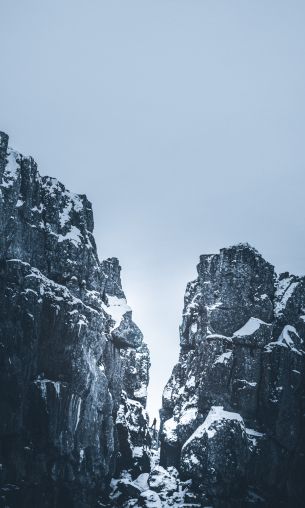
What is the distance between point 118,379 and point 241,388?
18.2 m

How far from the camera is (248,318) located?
6669cm

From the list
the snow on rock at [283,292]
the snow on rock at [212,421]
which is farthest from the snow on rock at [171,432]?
the snow on rock at [283,292]

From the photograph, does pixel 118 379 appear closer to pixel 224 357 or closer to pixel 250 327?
pixel 224 357

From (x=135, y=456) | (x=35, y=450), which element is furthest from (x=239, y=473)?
(x=35, y=450)

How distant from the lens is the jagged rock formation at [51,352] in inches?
1752

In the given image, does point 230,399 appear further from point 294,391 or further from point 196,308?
point 196,308

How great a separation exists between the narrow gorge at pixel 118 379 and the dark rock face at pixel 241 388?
17 centimetres

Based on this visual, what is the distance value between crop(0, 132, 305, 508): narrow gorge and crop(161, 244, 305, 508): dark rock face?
0.17m

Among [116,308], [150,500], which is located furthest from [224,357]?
[150,500]

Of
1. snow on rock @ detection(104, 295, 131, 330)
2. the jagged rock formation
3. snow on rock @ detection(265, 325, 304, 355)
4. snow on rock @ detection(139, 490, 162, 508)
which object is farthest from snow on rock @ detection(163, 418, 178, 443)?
snow on rock @ detection(265, 325, 304, 355)

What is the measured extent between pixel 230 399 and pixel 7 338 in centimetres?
3366

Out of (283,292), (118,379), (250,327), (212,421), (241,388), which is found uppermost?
(283,292)

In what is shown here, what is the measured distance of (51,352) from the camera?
50.2m

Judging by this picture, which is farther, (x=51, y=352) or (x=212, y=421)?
(x=212, y=421)
